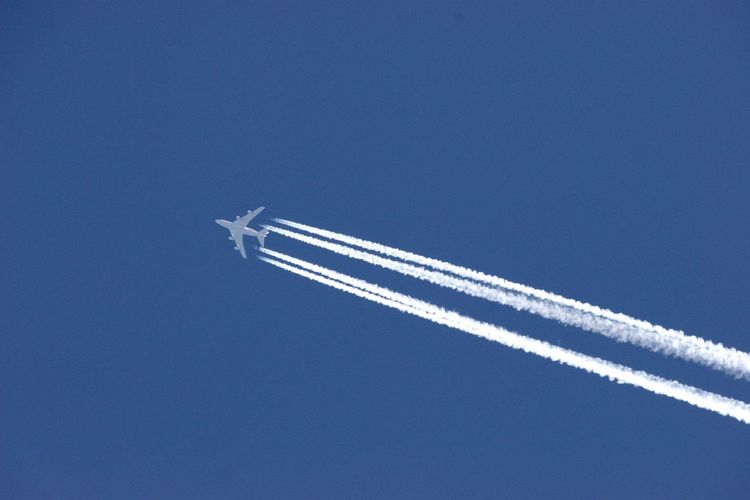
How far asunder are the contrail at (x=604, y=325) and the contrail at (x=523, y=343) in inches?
34.8

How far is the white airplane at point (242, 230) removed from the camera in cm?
4209

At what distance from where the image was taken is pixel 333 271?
38.8 metres

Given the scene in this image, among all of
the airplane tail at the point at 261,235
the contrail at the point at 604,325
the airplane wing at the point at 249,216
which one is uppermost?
the airplane wing at the point at 249,216

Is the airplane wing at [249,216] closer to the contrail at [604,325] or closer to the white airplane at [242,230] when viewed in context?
the white airplane at [242,230]

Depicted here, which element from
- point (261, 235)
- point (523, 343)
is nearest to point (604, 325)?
point (523, 343)

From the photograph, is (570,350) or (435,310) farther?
(435,310)

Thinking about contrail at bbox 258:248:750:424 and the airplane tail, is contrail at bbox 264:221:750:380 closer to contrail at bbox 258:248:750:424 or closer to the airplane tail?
contrail at bbox 258:248:750:424

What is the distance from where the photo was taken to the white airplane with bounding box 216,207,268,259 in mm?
42094

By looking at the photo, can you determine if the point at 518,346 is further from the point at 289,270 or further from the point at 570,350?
the point at 289,270

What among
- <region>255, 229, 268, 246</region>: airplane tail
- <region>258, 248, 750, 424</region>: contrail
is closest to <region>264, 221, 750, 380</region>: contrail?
<region>258, 248, 750, 424</region>: contrail

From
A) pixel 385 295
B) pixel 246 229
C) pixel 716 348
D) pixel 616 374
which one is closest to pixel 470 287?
pixel 385 295

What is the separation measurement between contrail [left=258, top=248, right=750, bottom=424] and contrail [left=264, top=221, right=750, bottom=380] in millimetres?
885

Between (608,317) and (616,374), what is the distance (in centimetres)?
199

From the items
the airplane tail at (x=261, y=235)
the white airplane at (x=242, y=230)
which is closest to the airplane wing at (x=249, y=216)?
the white airplane at (x=242, y=230)
